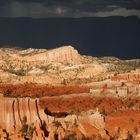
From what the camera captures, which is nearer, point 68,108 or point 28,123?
point 28,123

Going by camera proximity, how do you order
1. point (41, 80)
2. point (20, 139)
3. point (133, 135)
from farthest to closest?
point (41, 80) < point (133, 135) < point (20, 139)

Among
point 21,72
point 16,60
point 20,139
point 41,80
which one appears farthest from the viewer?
point 16,60

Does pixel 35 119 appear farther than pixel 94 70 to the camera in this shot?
No

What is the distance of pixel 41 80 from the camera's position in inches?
6201

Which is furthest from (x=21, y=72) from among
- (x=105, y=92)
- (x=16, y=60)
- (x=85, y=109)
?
(x=85, y=109)

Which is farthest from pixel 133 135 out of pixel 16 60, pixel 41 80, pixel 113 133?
pixel 16 60

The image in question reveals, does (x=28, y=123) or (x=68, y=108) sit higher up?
(x=68, y=108)

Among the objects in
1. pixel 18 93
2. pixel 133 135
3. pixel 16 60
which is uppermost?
pixel 16 60

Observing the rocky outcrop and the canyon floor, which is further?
the canyon floor

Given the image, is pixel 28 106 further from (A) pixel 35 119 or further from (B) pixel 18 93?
(B) pixel 18 93

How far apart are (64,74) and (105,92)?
56339 millimetres

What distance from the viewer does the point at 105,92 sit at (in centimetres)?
11700

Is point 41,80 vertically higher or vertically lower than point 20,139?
higher

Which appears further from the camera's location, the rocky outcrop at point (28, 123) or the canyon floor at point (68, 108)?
the canyon floor at point (68, 108)
